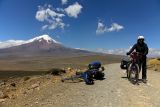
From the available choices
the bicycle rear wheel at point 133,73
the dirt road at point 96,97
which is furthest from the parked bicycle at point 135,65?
the dirt road at point 96,97

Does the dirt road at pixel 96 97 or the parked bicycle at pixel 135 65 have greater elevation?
the parked bicycle at pixel 135 65

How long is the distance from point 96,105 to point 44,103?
181 centimetres

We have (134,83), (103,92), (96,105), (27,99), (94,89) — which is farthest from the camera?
(134,83)

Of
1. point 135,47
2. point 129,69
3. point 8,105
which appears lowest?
point 8,105

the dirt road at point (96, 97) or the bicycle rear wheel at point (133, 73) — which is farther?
the bicycle rear wheel at point (133, 73)

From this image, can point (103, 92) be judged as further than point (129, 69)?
No

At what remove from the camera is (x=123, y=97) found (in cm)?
1199

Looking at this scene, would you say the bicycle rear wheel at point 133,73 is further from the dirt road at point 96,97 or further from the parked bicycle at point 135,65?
the dirt road at point 96,97

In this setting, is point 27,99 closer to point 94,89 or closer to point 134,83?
point 94,89

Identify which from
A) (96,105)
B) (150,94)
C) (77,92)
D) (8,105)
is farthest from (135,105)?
(8,105)

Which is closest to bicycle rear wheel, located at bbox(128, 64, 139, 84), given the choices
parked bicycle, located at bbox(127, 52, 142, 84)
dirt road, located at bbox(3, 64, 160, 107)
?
parked bicycle, located at bbox(127, 52, 142, 84)

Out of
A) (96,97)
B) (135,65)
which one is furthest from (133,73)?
(96,97)

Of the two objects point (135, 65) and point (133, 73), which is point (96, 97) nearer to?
point (135, 65)

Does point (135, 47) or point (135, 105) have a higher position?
point (135, 47)
